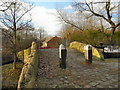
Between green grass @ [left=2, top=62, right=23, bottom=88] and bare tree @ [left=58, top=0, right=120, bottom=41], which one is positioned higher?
bare tree @ [left=58, top=0, right=120, bottom=41]

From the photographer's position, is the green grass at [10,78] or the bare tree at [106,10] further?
the bare tree at [106,10]

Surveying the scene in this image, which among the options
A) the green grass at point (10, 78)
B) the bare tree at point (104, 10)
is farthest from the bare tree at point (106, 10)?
the green grass at point (10, 78)

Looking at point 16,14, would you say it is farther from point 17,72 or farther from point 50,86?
point 50,86

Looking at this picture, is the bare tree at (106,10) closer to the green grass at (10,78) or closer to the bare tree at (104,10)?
the bare tree at (104,10)

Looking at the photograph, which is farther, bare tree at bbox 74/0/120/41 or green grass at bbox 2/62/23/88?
bare tree at bbox 74/0/120/41

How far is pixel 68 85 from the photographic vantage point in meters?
3.12

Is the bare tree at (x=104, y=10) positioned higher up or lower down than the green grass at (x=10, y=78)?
higher up

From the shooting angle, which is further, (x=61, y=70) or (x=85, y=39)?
(x=85, y=39)

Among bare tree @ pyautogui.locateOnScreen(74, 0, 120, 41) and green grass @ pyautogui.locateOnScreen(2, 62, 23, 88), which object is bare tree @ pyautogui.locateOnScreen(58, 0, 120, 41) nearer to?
bare tree @ pyautogui.locateOnScreen(74, 0, 120, 41)

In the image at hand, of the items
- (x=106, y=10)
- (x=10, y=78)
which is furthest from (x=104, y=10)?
(x=10, y=78)

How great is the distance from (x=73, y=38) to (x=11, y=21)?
1045cm

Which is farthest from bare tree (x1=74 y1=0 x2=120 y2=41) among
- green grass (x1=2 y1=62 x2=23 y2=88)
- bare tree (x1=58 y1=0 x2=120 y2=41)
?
green grass (x1=2 y1=62 x2=23 y2=88)

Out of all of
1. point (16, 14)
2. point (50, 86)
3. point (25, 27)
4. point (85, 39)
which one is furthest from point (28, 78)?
point (85, 39)

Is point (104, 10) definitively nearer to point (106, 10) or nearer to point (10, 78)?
point (106, 10)
